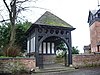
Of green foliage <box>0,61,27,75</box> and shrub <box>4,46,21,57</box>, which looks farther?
shrub <box>4,46,21,57</box>

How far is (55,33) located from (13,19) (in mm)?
4249

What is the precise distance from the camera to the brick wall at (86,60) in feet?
59.4

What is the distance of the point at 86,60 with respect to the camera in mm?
18453

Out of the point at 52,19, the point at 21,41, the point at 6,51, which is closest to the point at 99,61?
the point at 52,19

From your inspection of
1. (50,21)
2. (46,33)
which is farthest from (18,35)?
(46,33)

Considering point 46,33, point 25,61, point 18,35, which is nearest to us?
point 25,61

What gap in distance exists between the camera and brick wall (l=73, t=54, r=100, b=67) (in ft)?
59.4

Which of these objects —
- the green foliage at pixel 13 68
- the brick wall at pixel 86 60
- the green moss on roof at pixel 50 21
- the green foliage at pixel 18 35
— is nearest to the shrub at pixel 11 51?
the green foliage at pixel 13 68

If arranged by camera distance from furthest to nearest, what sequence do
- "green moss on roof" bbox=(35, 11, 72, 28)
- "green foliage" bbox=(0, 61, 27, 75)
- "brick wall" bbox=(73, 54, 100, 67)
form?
"brick wall" bbox=(73, 54, 100, 67) < "green moss on roof" bbox=(35, 11, 72, 28) < "green foliage" bbox=(0, 61, 27, 75)

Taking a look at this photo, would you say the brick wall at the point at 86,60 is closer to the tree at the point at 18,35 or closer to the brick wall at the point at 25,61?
the brick wall at the point at 25,61

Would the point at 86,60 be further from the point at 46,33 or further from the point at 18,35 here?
the point at 18,35

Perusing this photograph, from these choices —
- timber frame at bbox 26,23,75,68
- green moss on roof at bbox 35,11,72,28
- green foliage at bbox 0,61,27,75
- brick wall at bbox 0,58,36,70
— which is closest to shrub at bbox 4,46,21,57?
brick wall at bbox 0,58,36,70

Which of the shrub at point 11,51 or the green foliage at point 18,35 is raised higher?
the green foliage at point 18,35

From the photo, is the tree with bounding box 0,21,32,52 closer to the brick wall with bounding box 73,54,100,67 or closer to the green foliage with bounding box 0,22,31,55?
the green foliage with bounding box 0,22,31,55
